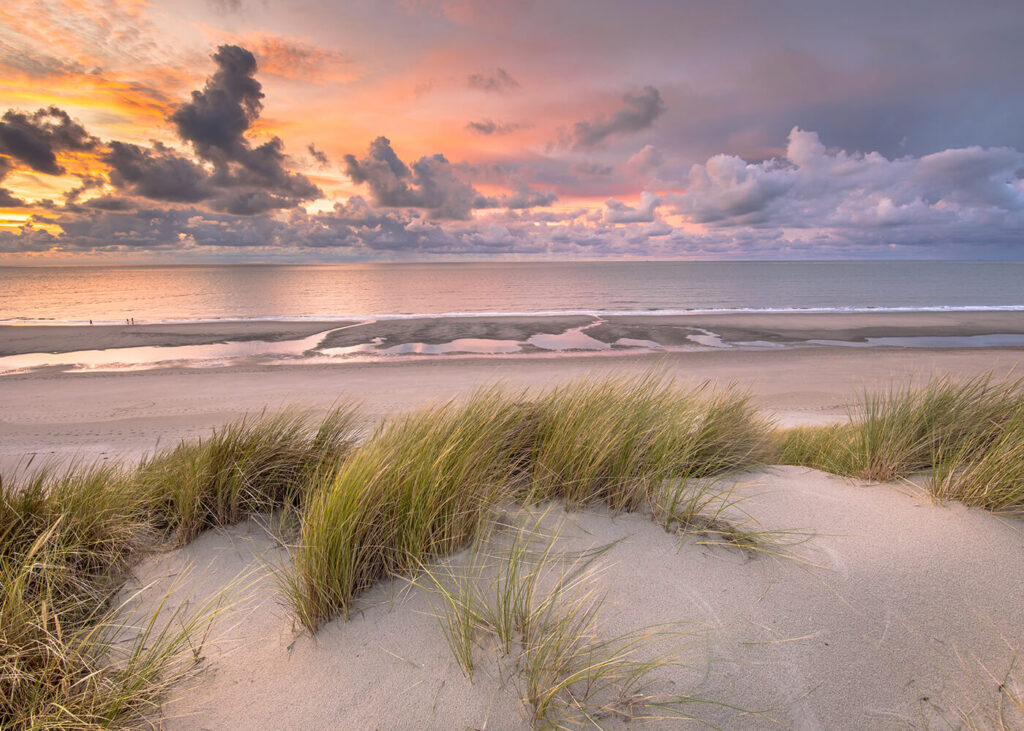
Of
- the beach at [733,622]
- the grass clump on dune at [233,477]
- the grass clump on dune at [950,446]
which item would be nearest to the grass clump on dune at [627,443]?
the beach at [733,622]

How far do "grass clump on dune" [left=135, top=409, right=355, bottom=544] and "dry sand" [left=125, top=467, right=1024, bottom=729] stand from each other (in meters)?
0.33

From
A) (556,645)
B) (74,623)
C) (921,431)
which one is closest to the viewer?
(556,645)

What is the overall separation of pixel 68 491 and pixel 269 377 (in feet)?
43.0

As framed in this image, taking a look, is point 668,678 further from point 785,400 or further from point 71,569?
point 785,400

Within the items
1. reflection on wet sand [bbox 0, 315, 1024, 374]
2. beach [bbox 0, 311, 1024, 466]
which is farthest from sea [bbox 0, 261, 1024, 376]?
beach [bbox 0, 311, 1024, 466]

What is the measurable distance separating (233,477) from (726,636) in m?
3.25

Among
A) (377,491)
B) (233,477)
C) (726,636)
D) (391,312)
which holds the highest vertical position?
(377,491)

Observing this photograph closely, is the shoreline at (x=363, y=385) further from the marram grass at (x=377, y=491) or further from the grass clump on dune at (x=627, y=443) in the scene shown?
the marram grass at (x=377, y=491)

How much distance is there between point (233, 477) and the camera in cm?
349

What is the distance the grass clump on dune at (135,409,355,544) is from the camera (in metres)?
3.41

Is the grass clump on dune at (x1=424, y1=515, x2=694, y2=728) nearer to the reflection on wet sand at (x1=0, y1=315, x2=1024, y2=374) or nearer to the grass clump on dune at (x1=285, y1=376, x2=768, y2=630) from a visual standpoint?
the grass clump on dune at (x1=285, y1=376, x2=768, y2=630)

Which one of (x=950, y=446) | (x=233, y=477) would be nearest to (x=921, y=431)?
(x=950, y=446)

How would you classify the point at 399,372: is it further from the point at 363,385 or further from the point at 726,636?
the point at 726,636

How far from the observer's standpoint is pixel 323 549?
2.41 metres
